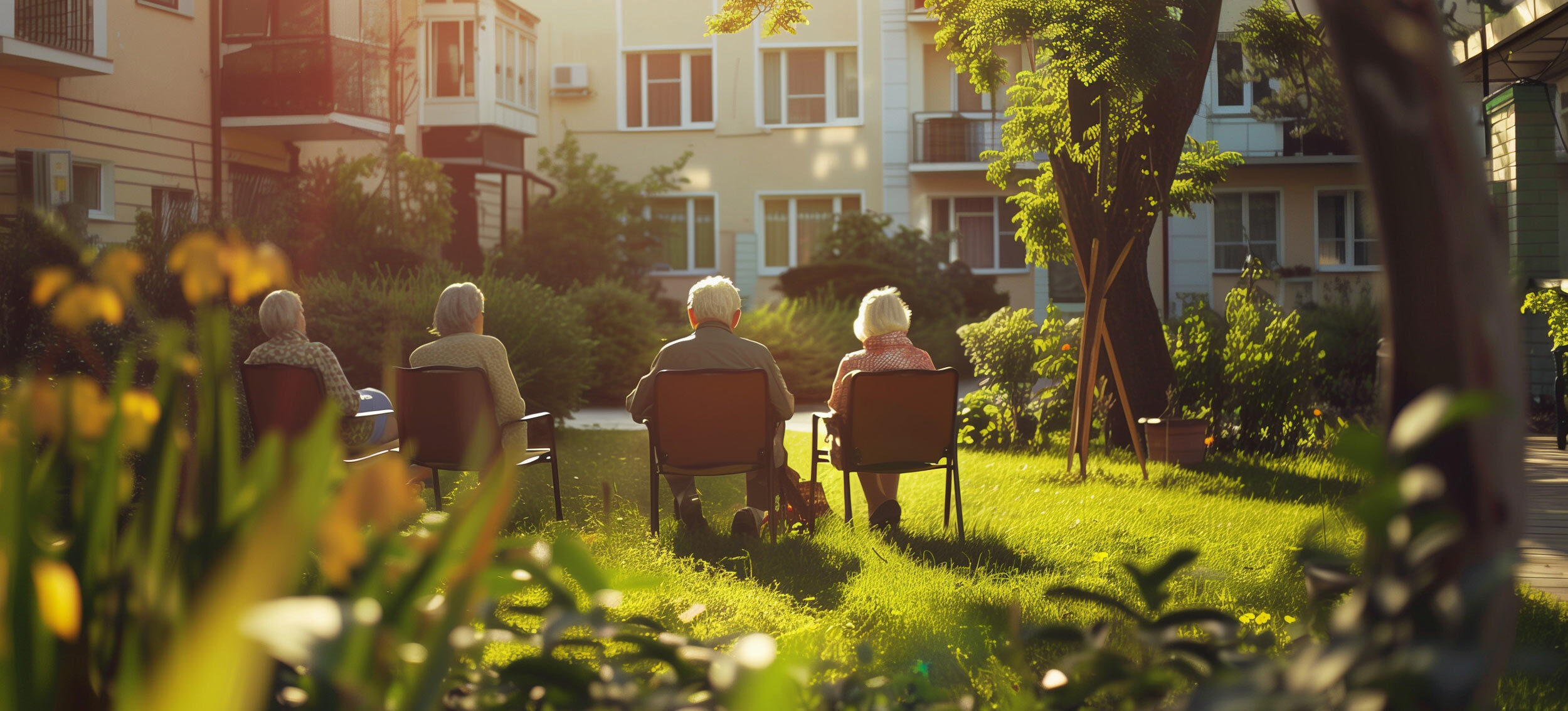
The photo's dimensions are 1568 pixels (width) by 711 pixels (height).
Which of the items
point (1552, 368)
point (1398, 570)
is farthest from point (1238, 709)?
point (1552, 368)

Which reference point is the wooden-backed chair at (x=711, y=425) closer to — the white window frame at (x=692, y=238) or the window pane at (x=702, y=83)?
the white window frame at (x=692, y=238)

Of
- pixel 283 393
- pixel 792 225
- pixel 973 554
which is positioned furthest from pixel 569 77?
pixel 973 554

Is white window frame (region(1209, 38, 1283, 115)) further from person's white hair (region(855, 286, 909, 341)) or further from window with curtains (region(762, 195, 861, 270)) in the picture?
person's white hair (region(855, 286, 909, 341))

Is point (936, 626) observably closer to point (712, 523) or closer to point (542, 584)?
point (712, 523)

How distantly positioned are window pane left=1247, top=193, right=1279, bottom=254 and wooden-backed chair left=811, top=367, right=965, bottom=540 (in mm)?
22075

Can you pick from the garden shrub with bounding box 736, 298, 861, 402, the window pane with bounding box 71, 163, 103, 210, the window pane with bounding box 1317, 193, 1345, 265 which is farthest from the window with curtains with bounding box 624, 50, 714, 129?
the window pane with bounding box 71, 163, 103, 210

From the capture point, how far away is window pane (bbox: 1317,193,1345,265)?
2605 centimetres

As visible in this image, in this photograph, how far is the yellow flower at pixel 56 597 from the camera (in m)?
1.12

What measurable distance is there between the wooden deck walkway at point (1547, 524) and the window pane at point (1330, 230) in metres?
17.3

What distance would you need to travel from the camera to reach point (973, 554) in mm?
5641

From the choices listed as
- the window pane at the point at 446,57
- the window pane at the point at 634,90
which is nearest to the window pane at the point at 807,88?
the window pane at the point at 634,90

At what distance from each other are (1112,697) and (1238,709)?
2100mm

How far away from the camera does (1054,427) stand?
10398mm

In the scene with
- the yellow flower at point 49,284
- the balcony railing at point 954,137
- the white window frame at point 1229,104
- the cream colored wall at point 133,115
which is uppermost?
the white window frame at point 1229,104
